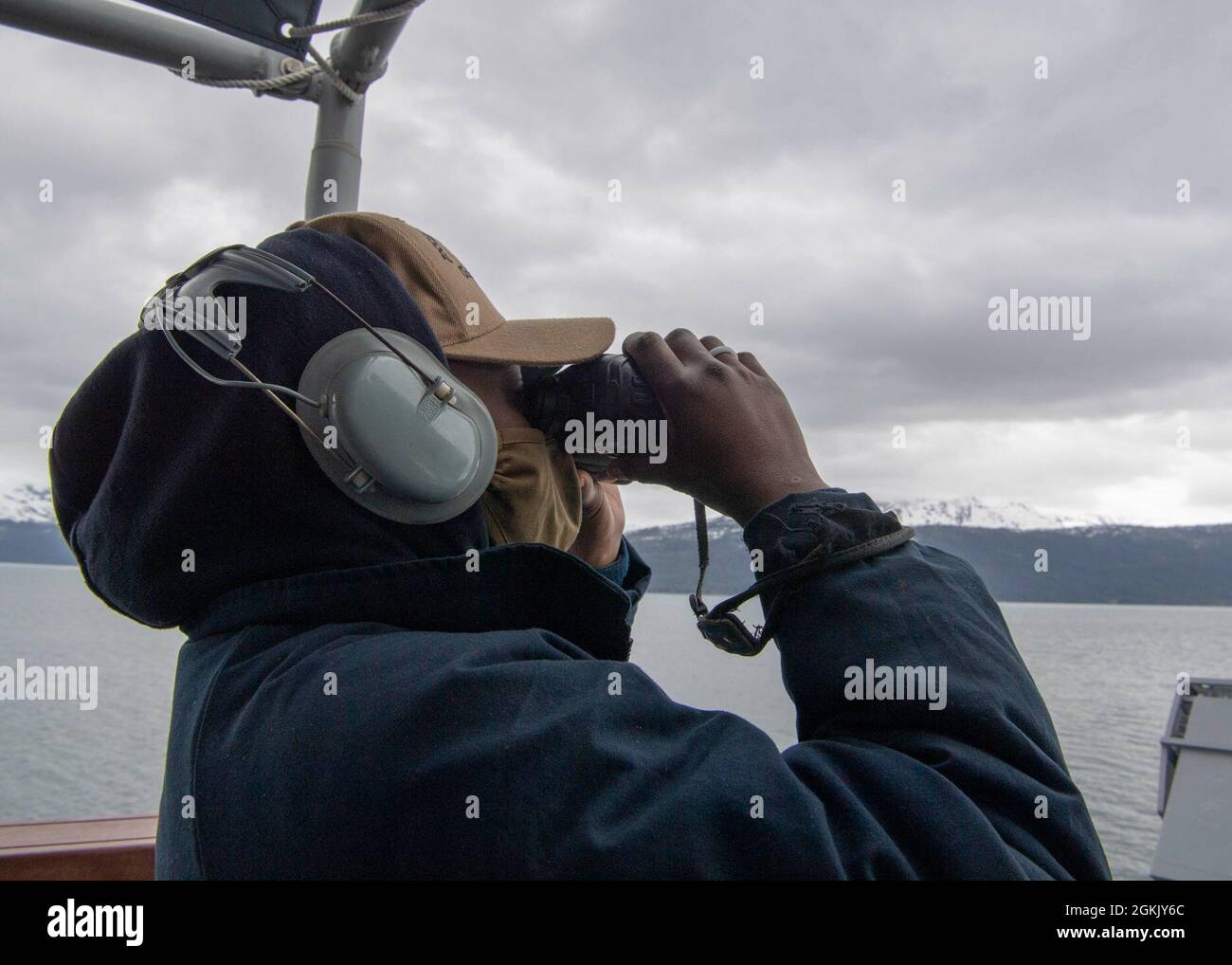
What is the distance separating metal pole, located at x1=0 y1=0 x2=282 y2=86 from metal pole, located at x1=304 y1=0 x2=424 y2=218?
15 cm

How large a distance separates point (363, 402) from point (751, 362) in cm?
36

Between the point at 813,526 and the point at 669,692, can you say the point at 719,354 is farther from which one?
the point at 669,692

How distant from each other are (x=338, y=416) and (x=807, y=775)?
42cm

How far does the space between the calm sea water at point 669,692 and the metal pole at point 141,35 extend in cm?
120

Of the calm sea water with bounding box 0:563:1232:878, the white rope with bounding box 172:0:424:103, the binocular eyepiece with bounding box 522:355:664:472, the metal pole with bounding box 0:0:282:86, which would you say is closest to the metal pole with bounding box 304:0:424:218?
the white rope with bounding box 172:0:424:103

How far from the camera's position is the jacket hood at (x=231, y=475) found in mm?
644

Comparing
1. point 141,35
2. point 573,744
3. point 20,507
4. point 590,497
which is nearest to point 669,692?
point 590,497

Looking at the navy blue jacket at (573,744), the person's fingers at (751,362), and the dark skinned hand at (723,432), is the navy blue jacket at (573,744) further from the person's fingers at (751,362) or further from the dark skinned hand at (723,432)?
the person's fingers at (751,362)

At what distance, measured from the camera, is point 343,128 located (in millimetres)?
1899

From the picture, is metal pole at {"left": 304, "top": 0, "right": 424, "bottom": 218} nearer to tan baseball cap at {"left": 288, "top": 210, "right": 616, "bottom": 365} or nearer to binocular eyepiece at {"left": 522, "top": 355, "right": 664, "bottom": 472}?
tan baseball cap at {"left": 288, "top": 210, "right": 616, "bottom": 365}

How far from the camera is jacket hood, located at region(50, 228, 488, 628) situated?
0.64 meters

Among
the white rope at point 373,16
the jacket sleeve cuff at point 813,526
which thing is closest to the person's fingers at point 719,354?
the jacket sleeve cuff at point 813,526

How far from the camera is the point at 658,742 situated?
0.57 m
